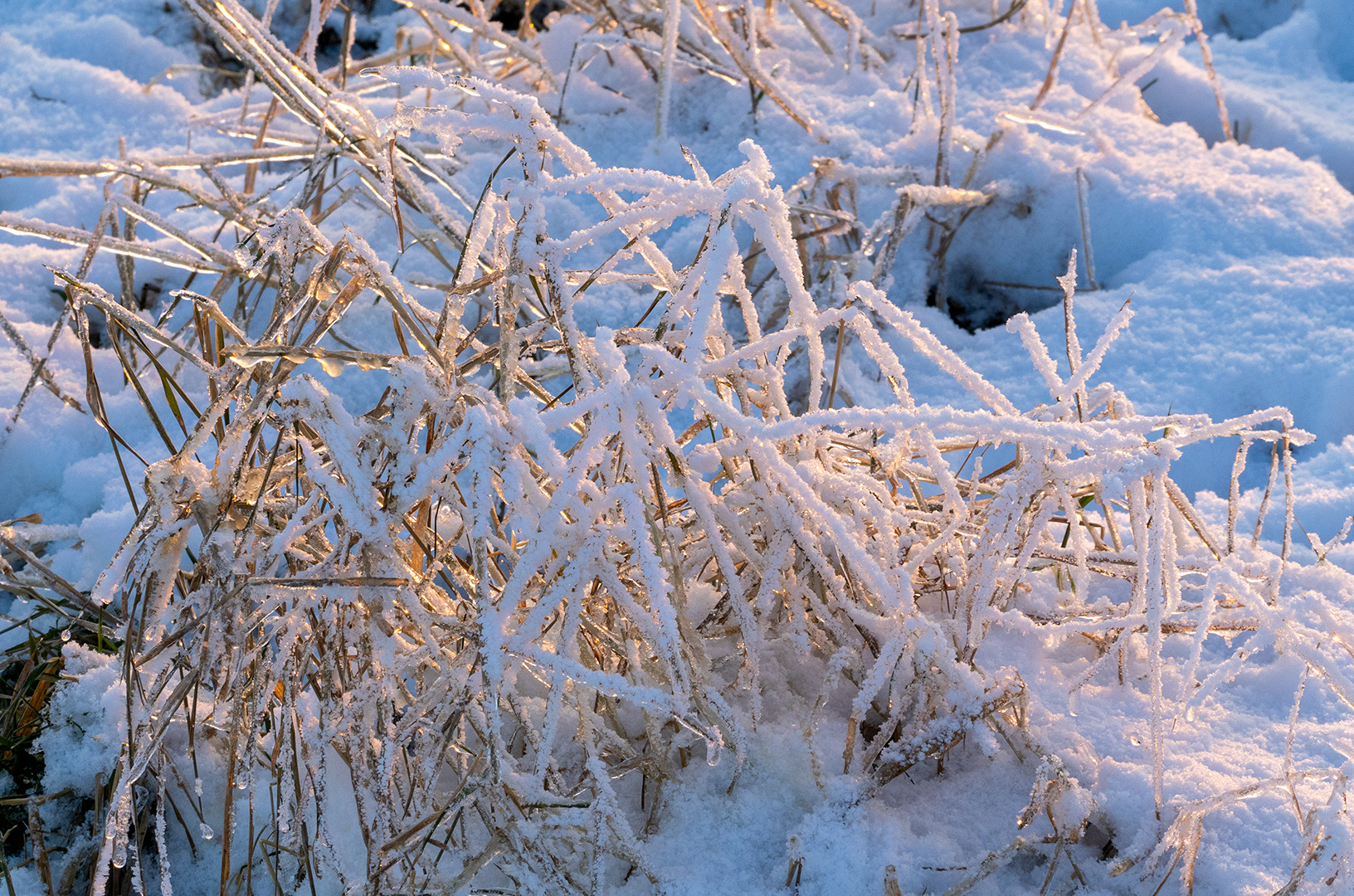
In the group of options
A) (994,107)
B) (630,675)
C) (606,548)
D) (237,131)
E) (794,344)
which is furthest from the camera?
(994,107)

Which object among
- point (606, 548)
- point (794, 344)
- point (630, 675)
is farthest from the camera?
point (794, 344)

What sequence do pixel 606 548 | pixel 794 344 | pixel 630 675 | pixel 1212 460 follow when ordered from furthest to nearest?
pixel 794 344, pixel 1212 460, pixel 630 675, pixel 606 548

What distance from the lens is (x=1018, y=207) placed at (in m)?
1.81

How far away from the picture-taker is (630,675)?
101 cm

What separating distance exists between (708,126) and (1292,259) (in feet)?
3.60

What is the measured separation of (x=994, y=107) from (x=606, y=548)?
1504 mm

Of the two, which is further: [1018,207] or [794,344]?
[1018,207]

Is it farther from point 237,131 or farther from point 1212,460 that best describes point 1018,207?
point 237,131

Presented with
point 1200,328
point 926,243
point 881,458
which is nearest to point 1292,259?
point 1200,328

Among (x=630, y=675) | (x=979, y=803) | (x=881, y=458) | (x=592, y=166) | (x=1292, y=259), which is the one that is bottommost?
(x=979, y=803)

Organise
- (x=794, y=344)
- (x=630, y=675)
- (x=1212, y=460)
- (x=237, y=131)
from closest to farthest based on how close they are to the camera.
Answer: (x=630, y=675) → (x=1212, y=460) → (x=794, y=344) → (x=237, y=131)

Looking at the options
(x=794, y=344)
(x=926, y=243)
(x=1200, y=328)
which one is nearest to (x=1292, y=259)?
(x=1200, y=328)

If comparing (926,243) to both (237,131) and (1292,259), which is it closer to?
(1292,259)

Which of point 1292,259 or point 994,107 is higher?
point 994,107
